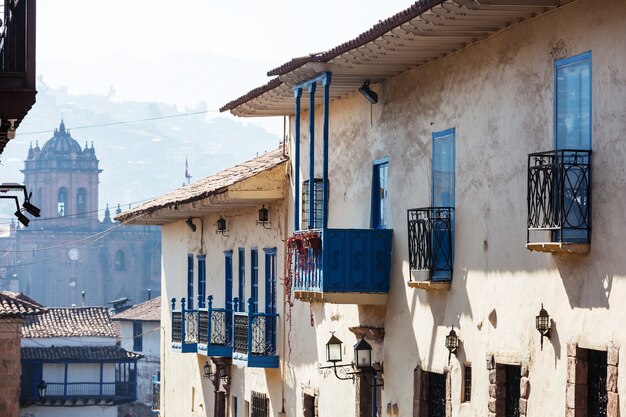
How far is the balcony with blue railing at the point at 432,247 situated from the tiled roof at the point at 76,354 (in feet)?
163

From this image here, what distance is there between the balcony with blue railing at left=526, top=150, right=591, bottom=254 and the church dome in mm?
143939

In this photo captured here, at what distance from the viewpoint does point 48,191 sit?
15312 centimetres

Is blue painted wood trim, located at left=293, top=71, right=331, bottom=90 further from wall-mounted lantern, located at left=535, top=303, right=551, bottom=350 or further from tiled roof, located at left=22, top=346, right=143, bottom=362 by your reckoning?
tiled roof, located at left=22, top=346, right=143, bottom=362

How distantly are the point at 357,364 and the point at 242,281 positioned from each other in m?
7.92

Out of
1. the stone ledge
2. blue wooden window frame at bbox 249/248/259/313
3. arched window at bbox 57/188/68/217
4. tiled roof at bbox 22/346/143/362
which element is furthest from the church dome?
the stone ledge

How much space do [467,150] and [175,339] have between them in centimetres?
1402

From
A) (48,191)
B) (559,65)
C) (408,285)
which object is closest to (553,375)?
(559,65)

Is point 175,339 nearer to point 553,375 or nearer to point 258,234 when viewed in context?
point 258,234

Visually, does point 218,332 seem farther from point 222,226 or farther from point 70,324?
point 70,324

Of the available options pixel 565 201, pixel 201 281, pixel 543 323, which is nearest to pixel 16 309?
pixel 201 281

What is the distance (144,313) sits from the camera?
3351 inches

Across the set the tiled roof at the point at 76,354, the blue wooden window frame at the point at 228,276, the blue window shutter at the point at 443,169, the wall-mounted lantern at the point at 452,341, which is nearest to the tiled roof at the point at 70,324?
the tiled roof at the point at 76,354

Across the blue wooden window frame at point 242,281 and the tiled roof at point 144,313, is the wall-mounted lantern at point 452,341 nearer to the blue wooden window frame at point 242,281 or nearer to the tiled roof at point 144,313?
the blue wooden window frame at point 242,281

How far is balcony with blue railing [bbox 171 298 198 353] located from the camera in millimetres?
28625
